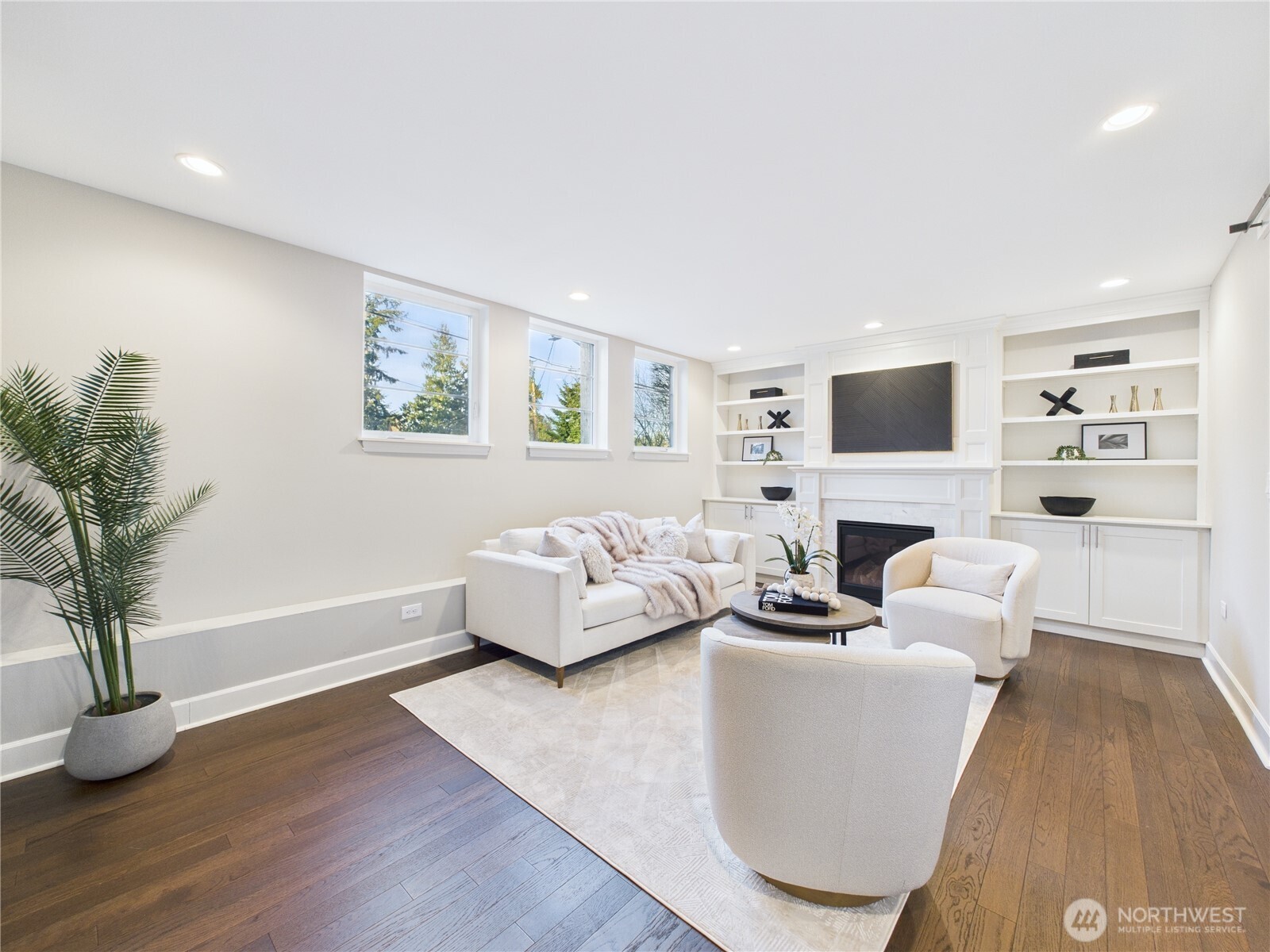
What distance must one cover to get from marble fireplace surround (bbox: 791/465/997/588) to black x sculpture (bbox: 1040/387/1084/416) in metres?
0.67

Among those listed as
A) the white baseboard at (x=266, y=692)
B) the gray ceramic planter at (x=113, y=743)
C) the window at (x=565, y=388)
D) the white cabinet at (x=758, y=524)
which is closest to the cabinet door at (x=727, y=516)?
the white cabinet at (x=758, y=524)

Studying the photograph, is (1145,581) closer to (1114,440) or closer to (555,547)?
(1114,440)

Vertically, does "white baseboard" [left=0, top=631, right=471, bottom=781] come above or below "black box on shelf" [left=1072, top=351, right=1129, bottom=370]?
below

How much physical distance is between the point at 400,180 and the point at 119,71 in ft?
2.91

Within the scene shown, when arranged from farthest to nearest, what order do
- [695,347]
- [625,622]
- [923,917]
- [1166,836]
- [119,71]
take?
[695,347], [625,622], [1166,836], [119,71], [923,917]

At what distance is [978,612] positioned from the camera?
9.81ft

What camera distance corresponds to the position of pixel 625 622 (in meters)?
3.32

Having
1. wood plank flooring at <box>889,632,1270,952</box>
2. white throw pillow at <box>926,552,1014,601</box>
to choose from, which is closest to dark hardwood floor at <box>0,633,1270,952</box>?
wood plank flooring at <box>889,632,1270,952</box>

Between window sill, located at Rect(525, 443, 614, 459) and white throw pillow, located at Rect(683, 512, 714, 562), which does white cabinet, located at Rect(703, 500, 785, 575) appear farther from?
window sill, located at Rect(525, 443, 614, 459)

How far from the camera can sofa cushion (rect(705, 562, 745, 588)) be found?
4.08 meters

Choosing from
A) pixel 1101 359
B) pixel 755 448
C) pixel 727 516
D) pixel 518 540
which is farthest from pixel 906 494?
pixel 518 540

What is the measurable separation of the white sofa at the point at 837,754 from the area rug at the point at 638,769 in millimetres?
118

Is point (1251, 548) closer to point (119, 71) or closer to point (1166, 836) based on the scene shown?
point (1166, 836)

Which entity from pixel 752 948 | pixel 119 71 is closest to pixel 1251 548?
pixel 752 948
